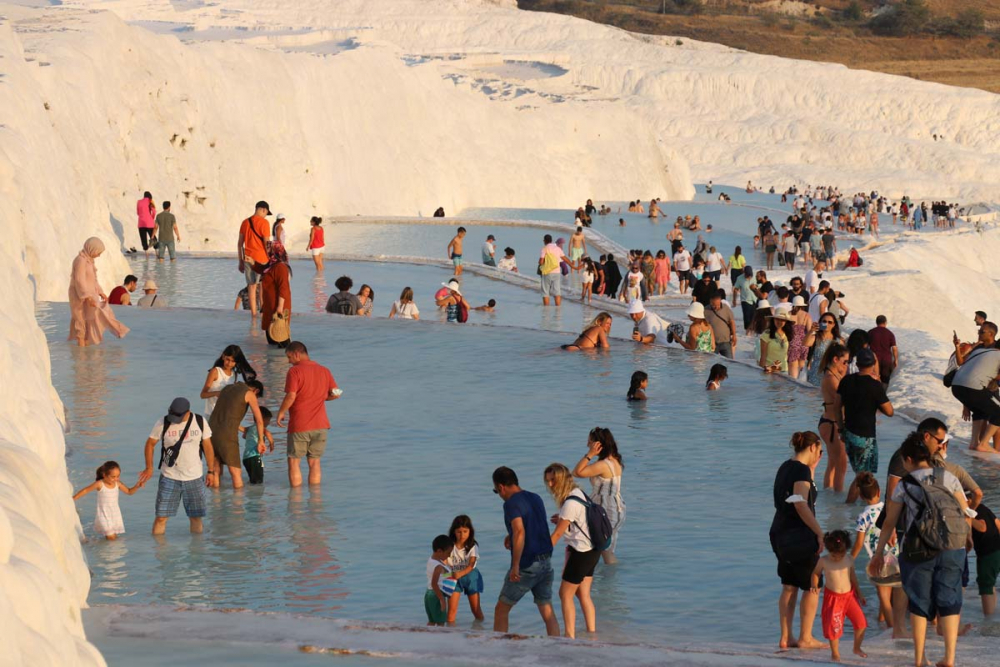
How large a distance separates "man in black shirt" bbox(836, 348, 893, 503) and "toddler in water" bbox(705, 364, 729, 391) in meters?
4.04

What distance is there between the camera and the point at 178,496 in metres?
9.83

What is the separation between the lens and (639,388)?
14352 mm

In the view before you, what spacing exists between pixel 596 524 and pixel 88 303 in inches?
382

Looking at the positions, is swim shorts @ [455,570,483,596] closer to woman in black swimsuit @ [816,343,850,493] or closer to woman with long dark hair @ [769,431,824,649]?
woman with long dark hair @ [769,431,824,649]

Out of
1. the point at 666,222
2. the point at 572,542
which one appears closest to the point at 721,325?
the point at 572,542

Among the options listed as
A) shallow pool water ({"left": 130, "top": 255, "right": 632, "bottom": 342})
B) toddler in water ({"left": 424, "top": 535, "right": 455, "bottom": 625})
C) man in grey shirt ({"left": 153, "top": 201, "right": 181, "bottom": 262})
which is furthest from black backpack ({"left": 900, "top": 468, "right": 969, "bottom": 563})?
man in grey shirt ({"left": 153, "top": 201, "right": 181, "bottom": 262})

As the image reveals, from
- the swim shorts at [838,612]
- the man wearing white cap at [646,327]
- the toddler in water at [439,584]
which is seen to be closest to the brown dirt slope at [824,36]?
the man wearing white cap at [646,327]

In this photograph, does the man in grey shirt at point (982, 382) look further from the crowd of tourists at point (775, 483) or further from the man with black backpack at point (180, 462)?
the man with black backpack at point (180, 462)

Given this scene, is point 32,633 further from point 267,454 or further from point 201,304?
point 201,304

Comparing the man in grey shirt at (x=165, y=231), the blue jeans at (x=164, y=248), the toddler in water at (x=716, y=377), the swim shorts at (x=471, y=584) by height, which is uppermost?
the man in grey shirt at (x=165, y=231)

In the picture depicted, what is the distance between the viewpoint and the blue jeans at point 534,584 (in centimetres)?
794

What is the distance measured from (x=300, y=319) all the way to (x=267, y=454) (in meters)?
6.95

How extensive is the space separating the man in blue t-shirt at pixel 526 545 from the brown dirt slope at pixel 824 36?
110 metres

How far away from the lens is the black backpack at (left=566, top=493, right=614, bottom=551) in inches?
315
